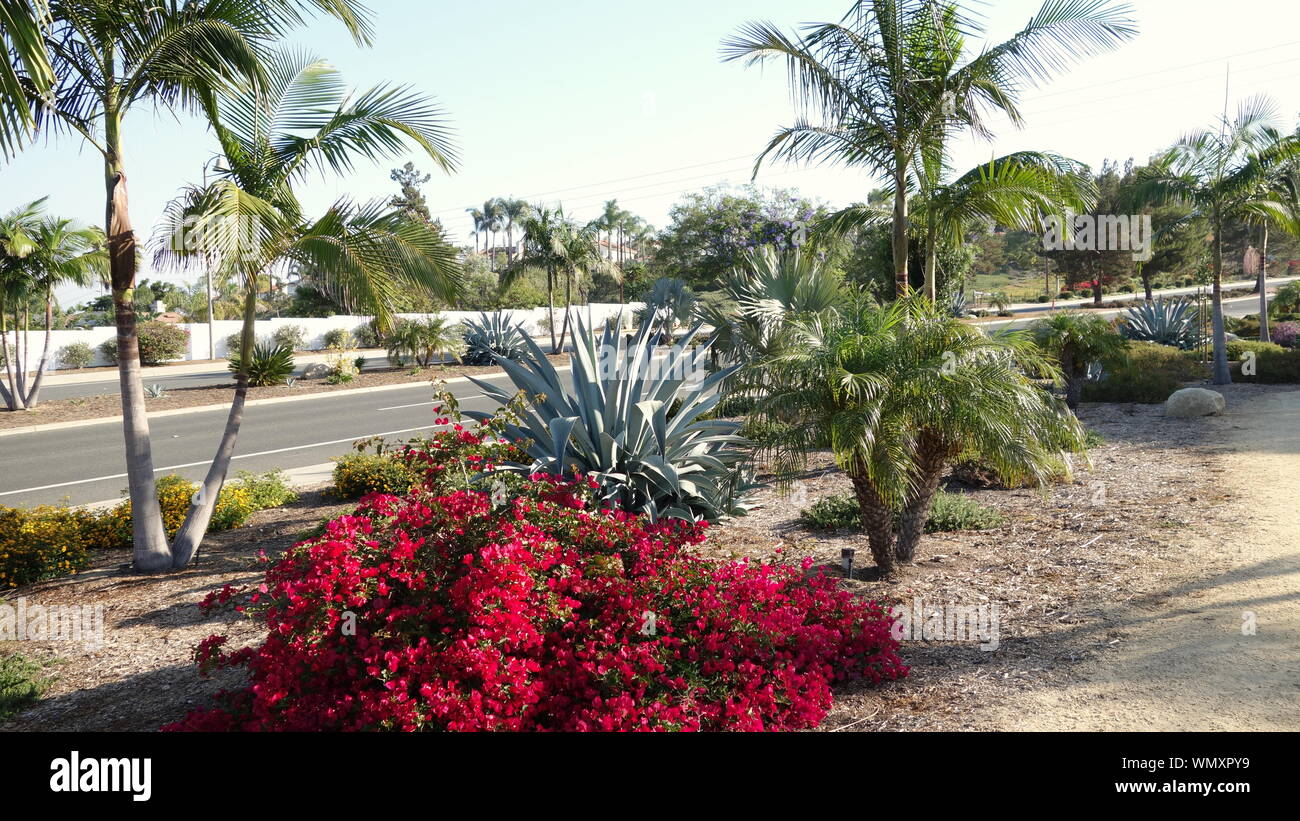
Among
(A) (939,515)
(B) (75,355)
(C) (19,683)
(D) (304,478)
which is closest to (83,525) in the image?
(D) (304,478)

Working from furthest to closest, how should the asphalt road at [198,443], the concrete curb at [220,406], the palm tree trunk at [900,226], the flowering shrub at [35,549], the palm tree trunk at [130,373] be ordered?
the concrete curb at [220,406] < the asphalt road at [198,443] < the palm tree trunk at [900,226] < the flowering shrub at [35,549] < the palm tree trunk at [130,373]

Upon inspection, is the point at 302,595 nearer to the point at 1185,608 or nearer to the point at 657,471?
the point at 657,471

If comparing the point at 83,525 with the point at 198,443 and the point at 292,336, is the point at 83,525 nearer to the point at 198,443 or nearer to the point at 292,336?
the point at 198,443

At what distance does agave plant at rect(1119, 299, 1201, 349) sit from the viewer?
19203 millimetres

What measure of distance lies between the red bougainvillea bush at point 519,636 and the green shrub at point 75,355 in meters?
32.9

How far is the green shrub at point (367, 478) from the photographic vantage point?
8727mm

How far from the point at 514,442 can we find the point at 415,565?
2984mm

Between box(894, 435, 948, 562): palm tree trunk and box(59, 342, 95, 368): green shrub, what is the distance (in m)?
Answer: 33.8

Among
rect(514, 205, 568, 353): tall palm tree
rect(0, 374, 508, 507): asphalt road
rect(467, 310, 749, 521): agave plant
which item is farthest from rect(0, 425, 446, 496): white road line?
rect(514, 205, 568, 353): tall palm tree

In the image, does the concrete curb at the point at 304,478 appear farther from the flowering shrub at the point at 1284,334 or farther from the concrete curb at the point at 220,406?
the flowering shrub at the point at 1284,334

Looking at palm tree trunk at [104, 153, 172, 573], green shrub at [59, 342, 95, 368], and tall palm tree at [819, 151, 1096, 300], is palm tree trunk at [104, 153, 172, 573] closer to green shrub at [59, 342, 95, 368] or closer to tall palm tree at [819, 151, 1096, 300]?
tall palm tree at [819, 151, 1096, 300]

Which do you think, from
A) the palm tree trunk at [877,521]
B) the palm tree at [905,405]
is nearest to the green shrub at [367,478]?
the palm tree at [905,405]

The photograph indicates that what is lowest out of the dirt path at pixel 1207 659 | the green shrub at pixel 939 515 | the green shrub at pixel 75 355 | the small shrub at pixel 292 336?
the dirt path at pixel 1207 659

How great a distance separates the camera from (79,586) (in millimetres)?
6492
